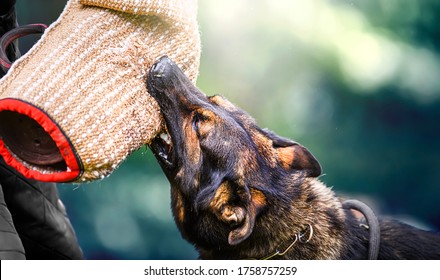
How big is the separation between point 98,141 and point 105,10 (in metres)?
0.58

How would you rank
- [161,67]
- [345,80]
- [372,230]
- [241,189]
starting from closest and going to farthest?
1. [161,67]
2. [241,189]
3. [372,230]
4. [345,80]

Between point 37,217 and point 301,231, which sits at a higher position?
point 301,231

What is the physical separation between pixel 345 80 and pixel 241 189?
6.85ft

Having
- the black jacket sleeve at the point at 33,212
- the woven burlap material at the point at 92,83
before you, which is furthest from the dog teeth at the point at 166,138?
the black jacket sleeve at the point at 33,212

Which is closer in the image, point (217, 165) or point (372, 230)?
point (217, 165)

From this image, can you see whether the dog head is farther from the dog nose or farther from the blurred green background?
the blurred green background

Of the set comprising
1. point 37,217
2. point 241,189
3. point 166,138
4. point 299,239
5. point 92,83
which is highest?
point 92,83

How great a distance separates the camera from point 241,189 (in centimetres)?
247

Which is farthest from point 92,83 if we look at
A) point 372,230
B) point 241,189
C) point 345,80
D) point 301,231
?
point 345,80

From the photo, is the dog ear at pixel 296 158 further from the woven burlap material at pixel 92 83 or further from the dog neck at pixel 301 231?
the woven burlap material at pixel 92 83

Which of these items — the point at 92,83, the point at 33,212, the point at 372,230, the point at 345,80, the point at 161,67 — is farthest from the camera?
the point at 345,80

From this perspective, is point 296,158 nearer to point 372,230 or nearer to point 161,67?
point 372,230

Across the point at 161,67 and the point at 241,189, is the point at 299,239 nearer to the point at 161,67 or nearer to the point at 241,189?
the point at 241,189

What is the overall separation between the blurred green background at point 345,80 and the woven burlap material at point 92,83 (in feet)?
5.54
